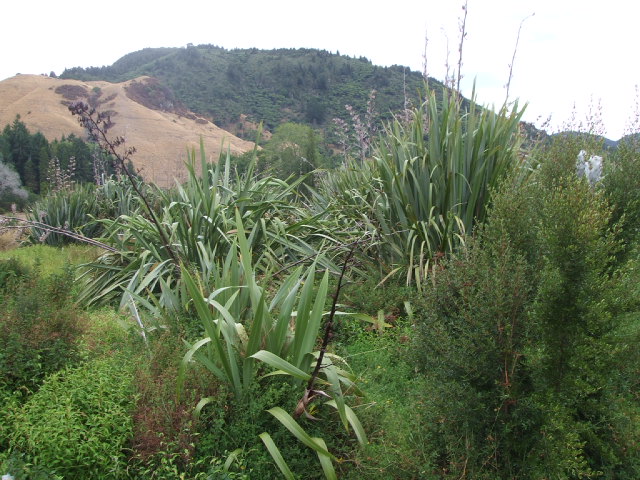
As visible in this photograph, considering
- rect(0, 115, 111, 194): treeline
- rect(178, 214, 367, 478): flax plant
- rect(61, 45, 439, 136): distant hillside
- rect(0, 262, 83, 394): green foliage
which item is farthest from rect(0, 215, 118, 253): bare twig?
rect(61, 45, 439, 136): distant hillside

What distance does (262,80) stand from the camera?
277 ft

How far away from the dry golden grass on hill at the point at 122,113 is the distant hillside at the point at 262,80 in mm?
5758

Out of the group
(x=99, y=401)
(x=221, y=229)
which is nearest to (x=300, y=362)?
(x=99, y=401)

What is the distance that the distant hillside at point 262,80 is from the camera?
66812 millimetres

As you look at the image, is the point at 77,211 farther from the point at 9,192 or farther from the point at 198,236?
the point at 9,192

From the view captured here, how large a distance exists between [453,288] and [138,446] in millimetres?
1894

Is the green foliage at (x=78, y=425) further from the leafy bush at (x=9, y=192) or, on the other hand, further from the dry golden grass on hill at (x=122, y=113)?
the dry golden grass on hill at (x=122, y=113)

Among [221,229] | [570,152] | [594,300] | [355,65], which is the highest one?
[355,65]

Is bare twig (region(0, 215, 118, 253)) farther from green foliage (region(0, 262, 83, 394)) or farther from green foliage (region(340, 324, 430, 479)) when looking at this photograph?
green foliage (region(340, 324, 430, 479))

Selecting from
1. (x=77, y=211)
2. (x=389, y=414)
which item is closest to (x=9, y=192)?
(x=77, y=211)

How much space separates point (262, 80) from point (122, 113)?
26.7m

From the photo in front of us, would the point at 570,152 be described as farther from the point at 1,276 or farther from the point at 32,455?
the point at 1,276

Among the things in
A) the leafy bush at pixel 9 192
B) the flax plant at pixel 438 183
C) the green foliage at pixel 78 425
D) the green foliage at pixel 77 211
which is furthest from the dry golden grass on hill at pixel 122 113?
the green foliage at pixel 78 425

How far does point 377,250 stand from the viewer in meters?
5.23
